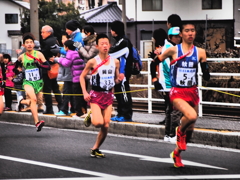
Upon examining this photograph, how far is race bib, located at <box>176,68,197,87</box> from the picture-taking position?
8133 millimetres

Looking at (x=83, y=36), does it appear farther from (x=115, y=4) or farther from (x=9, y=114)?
Answer: (x=115, y=4)

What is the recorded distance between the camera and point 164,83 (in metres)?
10.6

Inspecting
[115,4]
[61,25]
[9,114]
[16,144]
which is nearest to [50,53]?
[9,114]

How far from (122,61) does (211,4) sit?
42175mm

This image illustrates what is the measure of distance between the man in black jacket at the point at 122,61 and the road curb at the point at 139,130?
0.41 meters

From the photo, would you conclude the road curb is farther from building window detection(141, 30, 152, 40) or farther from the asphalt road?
building window detection(141, 30, 152, 40)

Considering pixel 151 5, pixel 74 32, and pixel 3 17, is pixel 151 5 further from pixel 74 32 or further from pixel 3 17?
pixel 3 17

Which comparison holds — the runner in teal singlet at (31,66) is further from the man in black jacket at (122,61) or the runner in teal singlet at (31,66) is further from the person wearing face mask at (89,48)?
the man in black jacket at (122,61)

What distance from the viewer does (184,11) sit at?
176ft

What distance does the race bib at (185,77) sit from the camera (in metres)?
8.13

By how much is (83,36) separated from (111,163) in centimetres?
553

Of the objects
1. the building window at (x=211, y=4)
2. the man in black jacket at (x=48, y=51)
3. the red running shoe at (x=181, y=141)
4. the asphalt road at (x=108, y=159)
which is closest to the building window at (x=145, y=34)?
the building window at (x=211, y=4)

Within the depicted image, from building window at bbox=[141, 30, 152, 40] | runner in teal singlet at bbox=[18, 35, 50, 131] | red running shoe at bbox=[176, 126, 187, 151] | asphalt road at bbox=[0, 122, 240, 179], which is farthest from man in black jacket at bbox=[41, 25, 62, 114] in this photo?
building window at bbox=[141, 30, 152, 40]

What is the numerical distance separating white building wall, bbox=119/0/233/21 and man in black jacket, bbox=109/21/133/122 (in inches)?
1598
